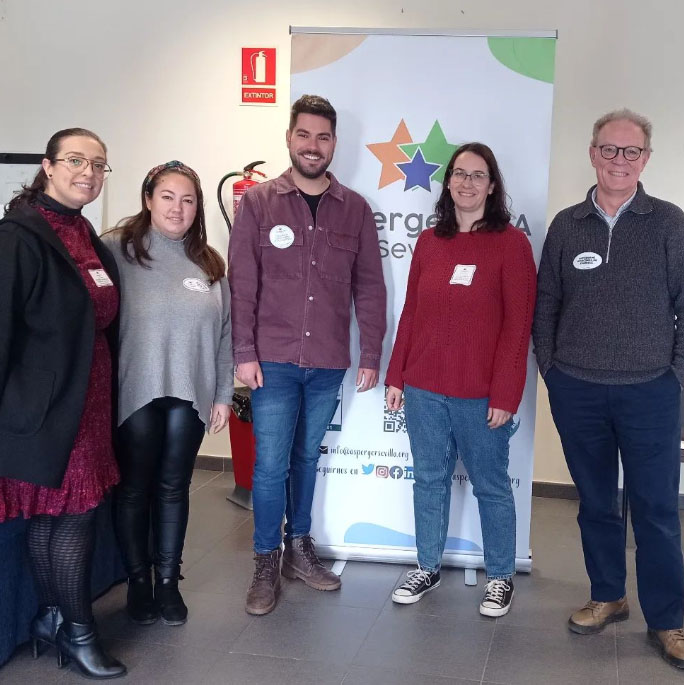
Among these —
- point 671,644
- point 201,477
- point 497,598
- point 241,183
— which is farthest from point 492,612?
point 241,183

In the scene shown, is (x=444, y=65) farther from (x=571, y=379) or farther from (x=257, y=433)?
(x=257, y=433)

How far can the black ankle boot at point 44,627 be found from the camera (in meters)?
2.37

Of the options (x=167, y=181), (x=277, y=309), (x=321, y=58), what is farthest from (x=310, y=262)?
(x=321, y=58)

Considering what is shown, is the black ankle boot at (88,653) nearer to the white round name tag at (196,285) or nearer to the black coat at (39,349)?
the black coat at (39,349)

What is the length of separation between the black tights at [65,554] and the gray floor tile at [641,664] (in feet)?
5.16

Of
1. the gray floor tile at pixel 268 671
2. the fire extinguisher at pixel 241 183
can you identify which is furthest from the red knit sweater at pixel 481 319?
the fire extinguisher at pixel 241 183

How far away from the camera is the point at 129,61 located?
4258 millimetres

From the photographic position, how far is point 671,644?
2432 millimetres

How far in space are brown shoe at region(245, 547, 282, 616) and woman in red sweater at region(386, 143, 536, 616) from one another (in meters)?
0.44

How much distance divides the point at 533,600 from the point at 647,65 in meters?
2.54

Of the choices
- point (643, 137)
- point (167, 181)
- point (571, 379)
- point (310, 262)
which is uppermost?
point (643, 137)

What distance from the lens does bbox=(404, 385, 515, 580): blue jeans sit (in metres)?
2.66

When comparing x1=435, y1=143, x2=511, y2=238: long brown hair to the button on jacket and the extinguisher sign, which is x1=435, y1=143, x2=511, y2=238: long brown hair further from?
the extinguisher sign

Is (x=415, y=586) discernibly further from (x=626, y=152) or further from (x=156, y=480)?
(x=626, y=152)
